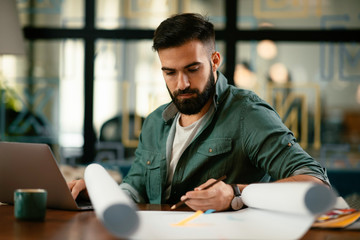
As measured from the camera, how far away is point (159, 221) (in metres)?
1.20

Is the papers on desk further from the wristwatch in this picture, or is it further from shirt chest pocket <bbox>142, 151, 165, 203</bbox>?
shirt chest pocket <bbox>142, 151, 165, 203</bbox>

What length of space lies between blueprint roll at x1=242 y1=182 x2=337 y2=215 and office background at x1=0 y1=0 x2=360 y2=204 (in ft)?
9.41

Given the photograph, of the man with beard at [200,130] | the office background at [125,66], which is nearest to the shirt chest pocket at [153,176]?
the man with beard at [200,130]

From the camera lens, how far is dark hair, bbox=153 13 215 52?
6.08ft

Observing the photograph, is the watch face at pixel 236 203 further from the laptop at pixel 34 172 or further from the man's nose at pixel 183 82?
the man's nose at pixel 183 82

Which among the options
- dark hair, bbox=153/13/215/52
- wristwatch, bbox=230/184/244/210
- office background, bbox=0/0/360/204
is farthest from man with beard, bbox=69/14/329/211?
office background, bbox=0/0/360/204

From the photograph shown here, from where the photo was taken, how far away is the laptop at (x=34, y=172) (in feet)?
4.47

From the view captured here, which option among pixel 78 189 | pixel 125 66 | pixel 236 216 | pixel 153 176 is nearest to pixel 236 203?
pixel 236 216

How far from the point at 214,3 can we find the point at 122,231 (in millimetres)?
3387

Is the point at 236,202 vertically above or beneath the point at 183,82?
beneath

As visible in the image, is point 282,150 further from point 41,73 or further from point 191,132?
point 41,73

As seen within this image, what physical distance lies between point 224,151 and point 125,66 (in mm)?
2455

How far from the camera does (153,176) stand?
1.94m

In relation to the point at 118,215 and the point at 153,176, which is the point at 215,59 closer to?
the point at 153,176
